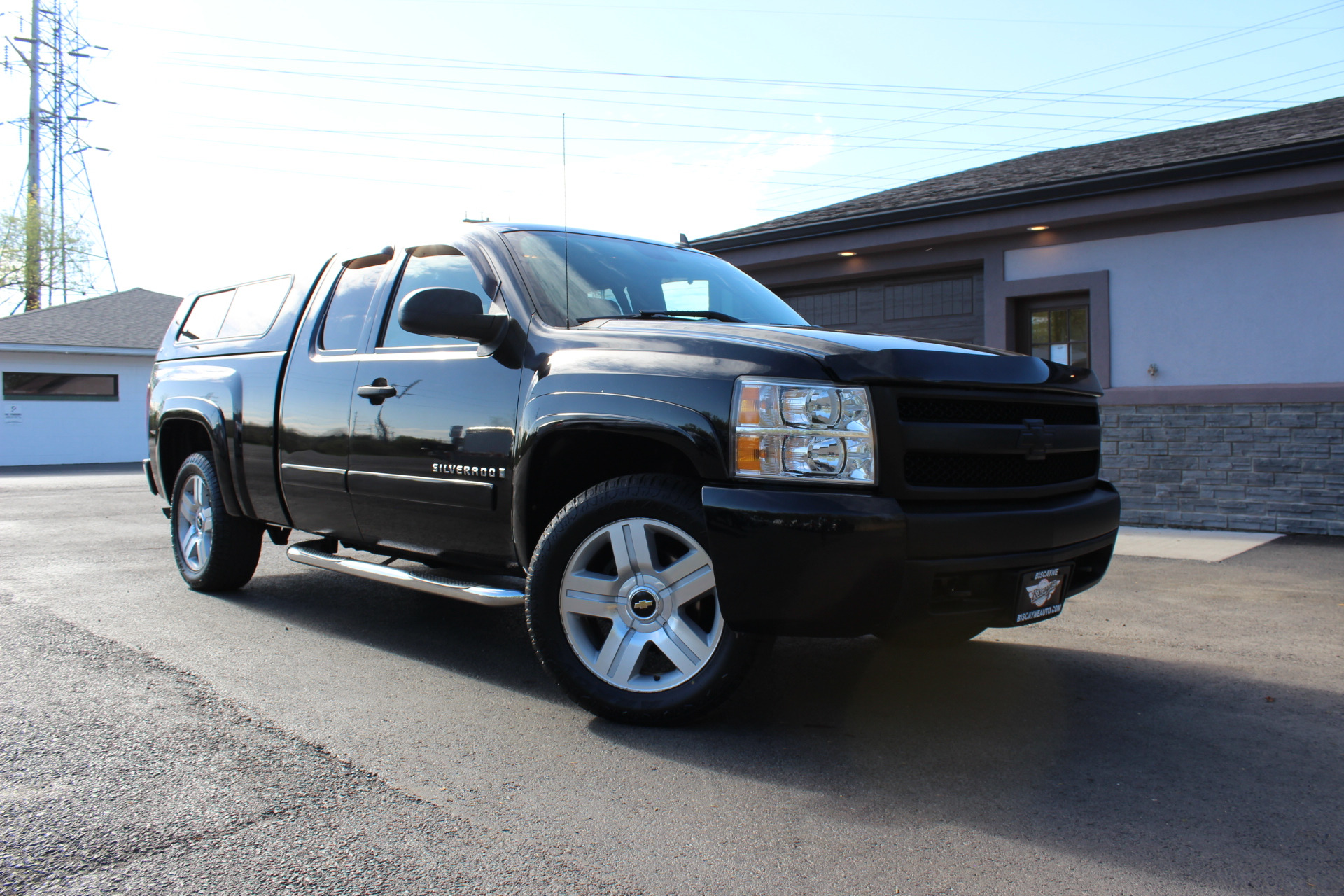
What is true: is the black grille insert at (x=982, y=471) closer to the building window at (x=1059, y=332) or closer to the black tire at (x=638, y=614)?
the black tire at (x=638, y=614)

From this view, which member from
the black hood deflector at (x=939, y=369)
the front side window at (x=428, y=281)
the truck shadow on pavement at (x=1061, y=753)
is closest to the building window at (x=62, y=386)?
the front side window at (x=428, y=281)

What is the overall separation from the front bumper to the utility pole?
57043 mm

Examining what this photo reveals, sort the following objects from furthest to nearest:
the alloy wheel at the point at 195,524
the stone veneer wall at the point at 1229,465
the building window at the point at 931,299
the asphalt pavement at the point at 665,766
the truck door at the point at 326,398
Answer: the building window at the point at 931,299
the stone veneer wall at the point at 1229,465
the alloy wheel at the point at 195,524
the truck door at the point at 326,398
the asphalt pavement at the point at 665,766

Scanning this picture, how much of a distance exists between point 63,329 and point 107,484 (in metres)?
12.7

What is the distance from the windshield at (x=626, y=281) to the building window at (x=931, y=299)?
22.3 ft

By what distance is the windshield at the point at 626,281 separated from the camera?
409 cm

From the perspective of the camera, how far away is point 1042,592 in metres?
3.35

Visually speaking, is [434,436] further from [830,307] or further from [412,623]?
[830,307]

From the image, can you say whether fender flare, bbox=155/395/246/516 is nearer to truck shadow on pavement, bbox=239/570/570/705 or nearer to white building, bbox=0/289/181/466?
truck shadow on pavement, bbox=239/570/570/705

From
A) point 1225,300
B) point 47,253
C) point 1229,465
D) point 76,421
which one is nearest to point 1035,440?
point 1229,465

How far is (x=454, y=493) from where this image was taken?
13.4 ft

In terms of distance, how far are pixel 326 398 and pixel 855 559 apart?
297 cm

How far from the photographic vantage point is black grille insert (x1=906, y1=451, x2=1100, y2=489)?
123 inches

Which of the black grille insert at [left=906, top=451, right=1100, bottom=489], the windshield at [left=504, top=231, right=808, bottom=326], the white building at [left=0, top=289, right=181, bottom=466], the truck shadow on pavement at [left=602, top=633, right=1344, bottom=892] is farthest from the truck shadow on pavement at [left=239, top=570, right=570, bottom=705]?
the white building at [left=0, top=289, right=181, bottom=466]
